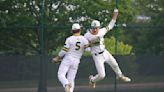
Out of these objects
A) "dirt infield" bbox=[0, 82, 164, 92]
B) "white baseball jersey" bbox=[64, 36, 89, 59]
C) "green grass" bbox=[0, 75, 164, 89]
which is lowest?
"dirt infield" bbox=[0, 82, 164, 92]

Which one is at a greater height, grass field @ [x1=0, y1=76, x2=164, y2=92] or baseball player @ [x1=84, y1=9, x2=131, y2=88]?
baseball player @ [x1=84, y1=9, x2=131, y2=88]

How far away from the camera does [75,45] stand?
532 inches

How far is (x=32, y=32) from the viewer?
1762 centimetres

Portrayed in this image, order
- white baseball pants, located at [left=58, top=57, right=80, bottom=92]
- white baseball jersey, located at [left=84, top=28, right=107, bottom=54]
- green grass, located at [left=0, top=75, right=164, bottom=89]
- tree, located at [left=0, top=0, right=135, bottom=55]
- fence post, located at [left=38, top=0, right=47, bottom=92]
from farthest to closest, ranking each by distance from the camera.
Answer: tree, located at [left=0, top=0, right=135, bottom=55] → fence post, located at [left=38, top=0, right=47, bottom=92] → green grass, located at [left=0, top=75, right=164, bottom=89] → white baseball jersey, located at [left=84, top=28, right=107, bottom=54] → white baseball pants, located at [left=58, top=57, right=80, bottom=92]

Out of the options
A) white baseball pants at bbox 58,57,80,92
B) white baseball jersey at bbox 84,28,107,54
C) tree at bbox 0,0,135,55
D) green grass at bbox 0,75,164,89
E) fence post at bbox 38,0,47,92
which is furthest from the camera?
tree at bbox 0,0,135,55

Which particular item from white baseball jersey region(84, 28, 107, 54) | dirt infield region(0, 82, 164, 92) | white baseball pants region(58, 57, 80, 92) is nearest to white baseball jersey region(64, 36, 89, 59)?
white baseball pants region(58, 57, 80, 92)

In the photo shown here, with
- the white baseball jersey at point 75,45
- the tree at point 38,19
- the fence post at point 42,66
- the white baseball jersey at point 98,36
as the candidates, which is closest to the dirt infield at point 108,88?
the fence post at point 42,66

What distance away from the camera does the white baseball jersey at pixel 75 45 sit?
44.3ft

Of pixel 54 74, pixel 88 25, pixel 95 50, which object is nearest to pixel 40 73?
pixel 54 74

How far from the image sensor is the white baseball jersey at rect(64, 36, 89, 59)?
1350cm

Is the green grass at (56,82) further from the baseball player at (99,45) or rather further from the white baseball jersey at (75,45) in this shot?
the white baseball jersey at (75,45)

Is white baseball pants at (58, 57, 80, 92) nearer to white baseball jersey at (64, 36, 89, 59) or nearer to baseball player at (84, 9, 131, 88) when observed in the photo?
white baseball jersey at (64, 36, 89, 59)

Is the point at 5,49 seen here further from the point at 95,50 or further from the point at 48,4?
the point at 95,50

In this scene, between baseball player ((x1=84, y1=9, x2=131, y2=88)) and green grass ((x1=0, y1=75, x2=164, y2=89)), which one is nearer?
baseball player ((x1=84, y1=9, x2=131, y2=88))
